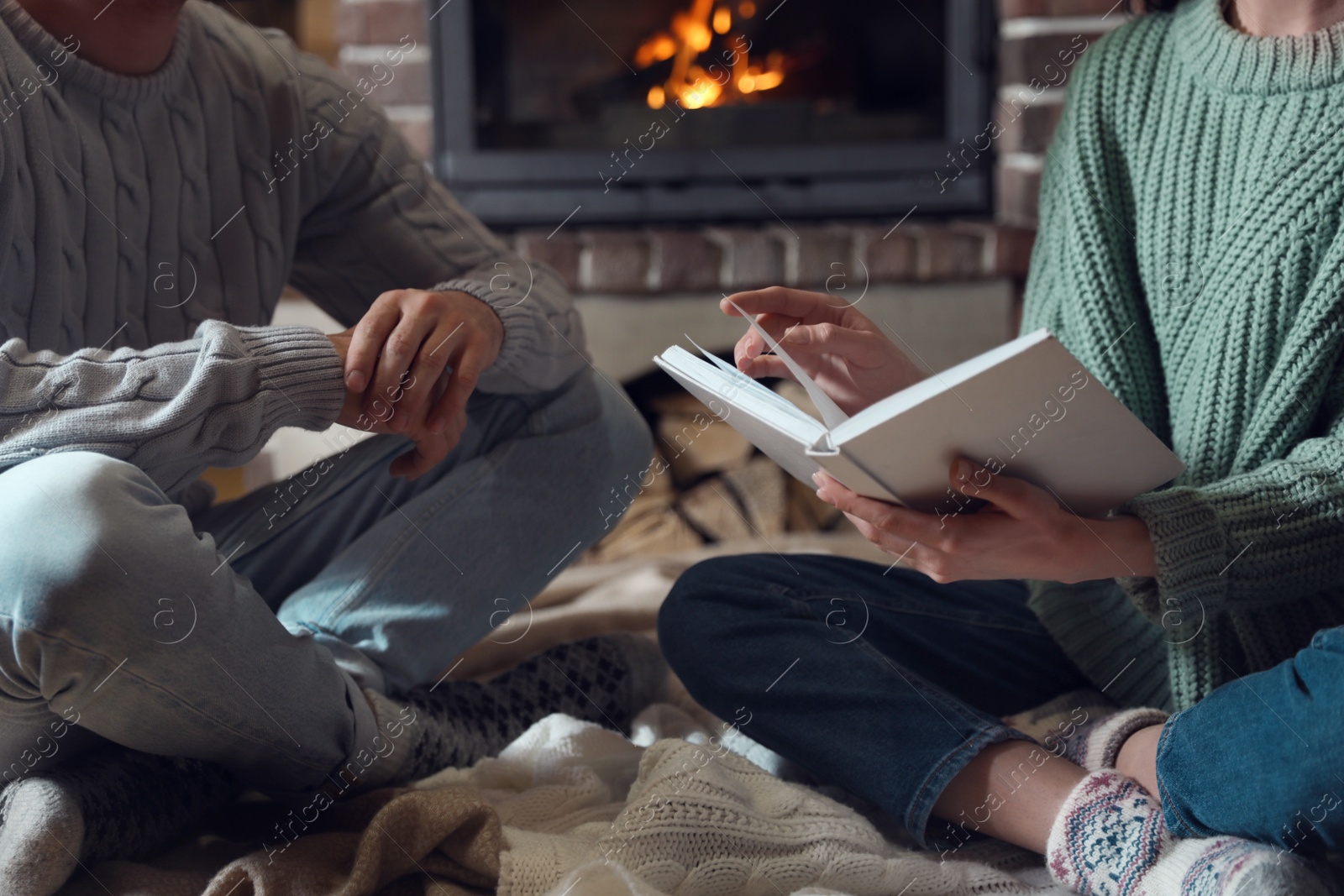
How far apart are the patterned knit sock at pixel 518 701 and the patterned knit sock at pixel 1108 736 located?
1.19 feet

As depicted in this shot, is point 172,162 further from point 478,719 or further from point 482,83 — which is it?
point 482,83

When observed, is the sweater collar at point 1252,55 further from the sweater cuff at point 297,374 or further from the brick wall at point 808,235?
the brick wall at point 808,235

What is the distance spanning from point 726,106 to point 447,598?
3.39 ft

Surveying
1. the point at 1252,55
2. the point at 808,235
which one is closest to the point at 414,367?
the point at 1252,55

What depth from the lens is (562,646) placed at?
1.01 metres

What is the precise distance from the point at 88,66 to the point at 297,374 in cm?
29

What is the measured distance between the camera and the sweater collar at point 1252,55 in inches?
30.6

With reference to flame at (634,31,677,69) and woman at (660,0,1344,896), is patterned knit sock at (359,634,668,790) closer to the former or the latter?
woman at (660,0,1344,896)

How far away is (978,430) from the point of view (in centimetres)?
62

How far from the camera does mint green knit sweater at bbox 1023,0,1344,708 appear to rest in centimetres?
73

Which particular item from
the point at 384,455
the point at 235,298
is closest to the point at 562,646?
the point at 384,455

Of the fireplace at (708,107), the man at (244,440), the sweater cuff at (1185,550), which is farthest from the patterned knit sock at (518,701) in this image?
the fireplace at (708,107)

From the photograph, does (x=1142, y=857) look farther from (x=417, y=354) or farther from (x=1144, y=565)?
(x=417, y=354)

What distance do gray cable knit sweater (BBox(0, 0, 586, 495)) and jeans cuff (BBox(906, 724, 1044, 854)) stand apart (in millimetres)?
407
